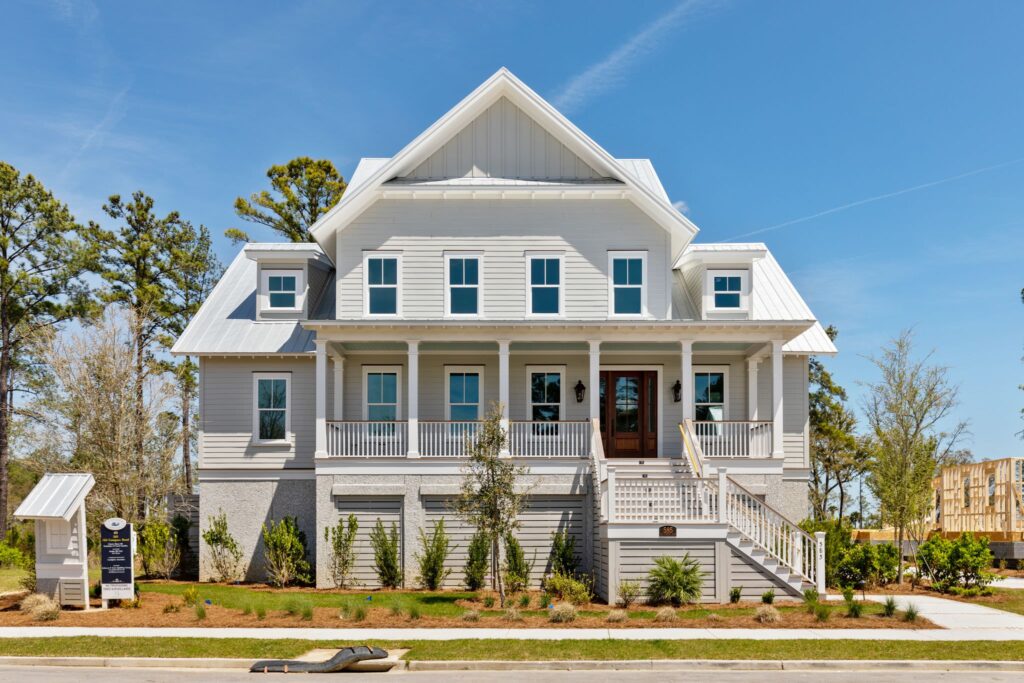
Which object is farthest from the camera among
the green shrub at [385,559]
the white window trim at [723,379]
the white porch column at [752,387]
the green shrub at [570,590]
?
the white window trim at [723,379]

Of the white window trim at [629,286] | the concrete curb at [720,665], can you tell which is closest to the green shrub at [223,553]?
the white window trim at [629,286]

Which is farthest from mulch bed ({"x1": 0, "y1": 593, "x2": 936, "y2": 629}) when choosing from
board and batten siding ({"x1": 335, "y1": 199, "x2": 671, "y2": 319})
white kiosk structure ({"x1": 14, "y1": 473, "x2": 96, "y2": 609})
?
board and batten siding ({"x1": 335, "y1": 199, "x2": 671, "y2": 319})

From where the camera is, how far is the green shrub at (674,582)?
20359 millimetres

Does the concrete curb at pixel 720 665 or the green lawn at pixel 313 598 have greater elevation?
the concrete curb at pixel 720 665

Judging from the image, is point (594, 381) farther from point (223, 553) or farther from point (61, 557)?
point (61, 557)

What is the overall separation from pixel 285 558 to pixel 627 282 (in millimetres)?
11115

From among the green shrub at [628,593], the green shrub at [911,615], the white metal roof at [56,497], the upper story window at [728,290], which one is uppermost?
the upper story window at [728,290]

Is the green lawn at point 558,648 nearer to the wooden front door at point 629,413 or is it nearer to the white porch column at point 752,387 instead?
the white porch column at point 752,387

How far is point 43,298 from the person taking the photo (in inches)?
1617

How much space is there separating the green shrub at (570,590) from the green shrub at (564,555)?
1478 mm

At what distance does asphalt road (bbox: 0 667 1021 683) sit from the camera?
13.3 meters

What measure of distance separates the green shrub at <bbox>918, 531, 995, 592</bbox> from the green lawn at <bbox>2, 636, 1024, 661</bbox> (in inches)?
300

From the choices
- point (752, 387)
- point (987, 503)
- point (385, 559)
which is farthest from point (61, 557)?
point (987, 503)

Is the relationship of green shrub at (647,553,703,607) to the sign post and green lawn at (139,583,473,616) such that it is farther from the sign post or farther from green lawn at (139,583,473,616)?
the sign post
